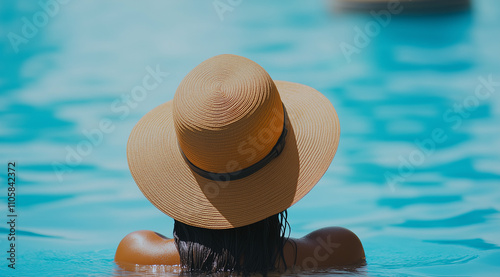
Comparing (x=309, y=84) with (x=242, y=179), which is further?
(x=309, y=84)

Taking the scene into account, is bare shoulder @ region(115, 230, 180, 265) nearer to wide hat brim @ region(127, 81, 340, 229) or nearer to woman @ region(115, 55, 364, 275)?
woman @ region(115, 55, 364, 275)

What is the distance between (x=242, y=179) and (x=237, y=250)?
0.85 feet

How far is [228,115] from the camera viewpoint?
2004 mm

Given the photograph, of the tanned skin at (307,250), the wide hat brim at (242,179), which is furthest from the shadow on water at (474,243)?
the wide hat brim at (242,179)

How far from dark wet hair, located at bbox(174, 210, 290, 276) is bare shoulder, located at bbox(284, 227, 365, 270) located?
0.06 meters

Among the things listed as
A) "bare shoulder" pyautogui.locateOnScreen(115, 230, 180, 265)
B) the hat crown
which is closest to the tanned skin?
"bare shoulder" pyautogui.locateOnScreen(115, 230, 180, 265)

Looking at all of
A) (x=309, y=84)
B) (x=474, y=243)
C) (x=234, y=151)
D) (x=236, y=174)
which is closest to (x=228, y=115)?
(x=234, y=151)

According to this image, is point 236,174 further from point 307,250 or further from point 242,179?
point 307,250

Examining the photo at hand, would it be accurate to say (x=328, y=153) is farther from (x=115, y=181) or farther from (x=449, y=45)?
(x=449, y=45)

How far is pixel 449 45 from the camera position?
22.6 ft

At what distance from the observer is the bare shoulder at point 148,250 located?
2262 millimetres

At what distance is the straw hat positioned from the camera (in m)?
2.02

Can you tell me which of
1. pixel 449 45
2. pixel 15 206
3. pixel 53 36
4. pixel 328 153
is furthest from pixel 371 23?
pixel 328 153

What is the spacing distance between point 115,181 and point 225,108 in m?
3.12
